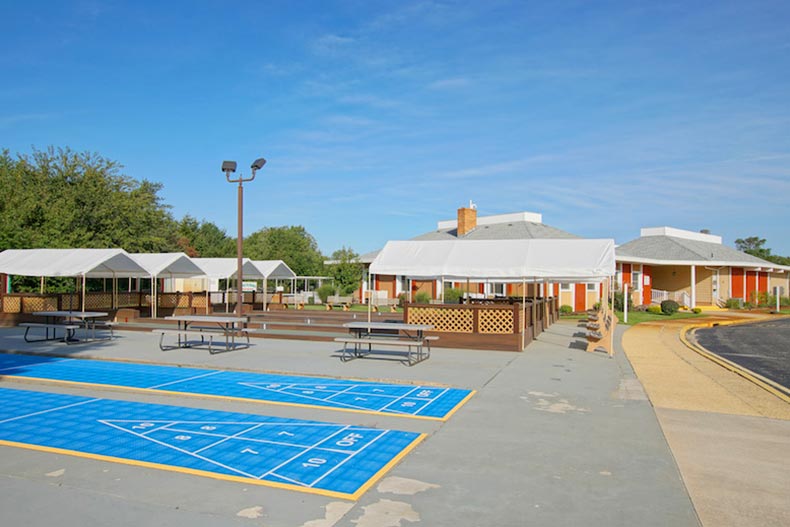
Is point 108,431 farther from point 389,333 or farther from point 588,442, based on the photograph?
point 389,333

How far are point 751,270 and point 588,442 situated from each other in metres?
48.3

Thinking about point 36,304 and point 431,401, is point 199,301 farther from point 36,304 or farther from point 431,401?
point 431,401

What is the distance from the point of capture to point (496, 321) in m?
17.0

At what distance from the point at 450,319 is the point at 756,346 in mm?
10625

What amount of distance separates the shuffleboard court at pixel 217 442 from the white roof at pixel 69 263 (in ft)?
50.2

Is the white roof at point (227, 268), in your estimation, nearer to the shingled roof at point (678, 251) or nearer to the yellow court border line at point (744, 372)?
the shingled roof at point (678, 251)

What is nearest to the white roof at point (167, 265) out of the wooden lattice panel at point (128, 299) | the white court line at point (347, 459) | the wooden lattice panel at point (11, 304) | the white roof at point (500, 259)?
the wooden lattice panel at point (128, 299)

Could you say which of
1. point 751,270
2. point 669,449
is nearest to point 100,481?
point 669,449

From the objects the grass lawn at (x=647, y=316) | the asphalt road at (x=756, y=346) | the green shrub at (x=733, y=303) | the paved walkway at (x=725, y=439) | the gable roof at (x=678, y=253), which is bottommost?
the asphalt road at (x=756, y=346)

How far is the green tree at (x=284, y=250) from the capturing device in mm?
66812

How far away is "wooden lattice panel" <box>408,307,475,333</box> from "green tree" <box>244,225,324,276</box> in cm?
4016

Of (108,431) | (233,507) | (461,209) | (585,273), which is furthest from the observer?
(461,209)

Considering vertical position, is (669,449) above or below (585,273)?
below

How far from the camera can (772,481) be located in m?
5.86
